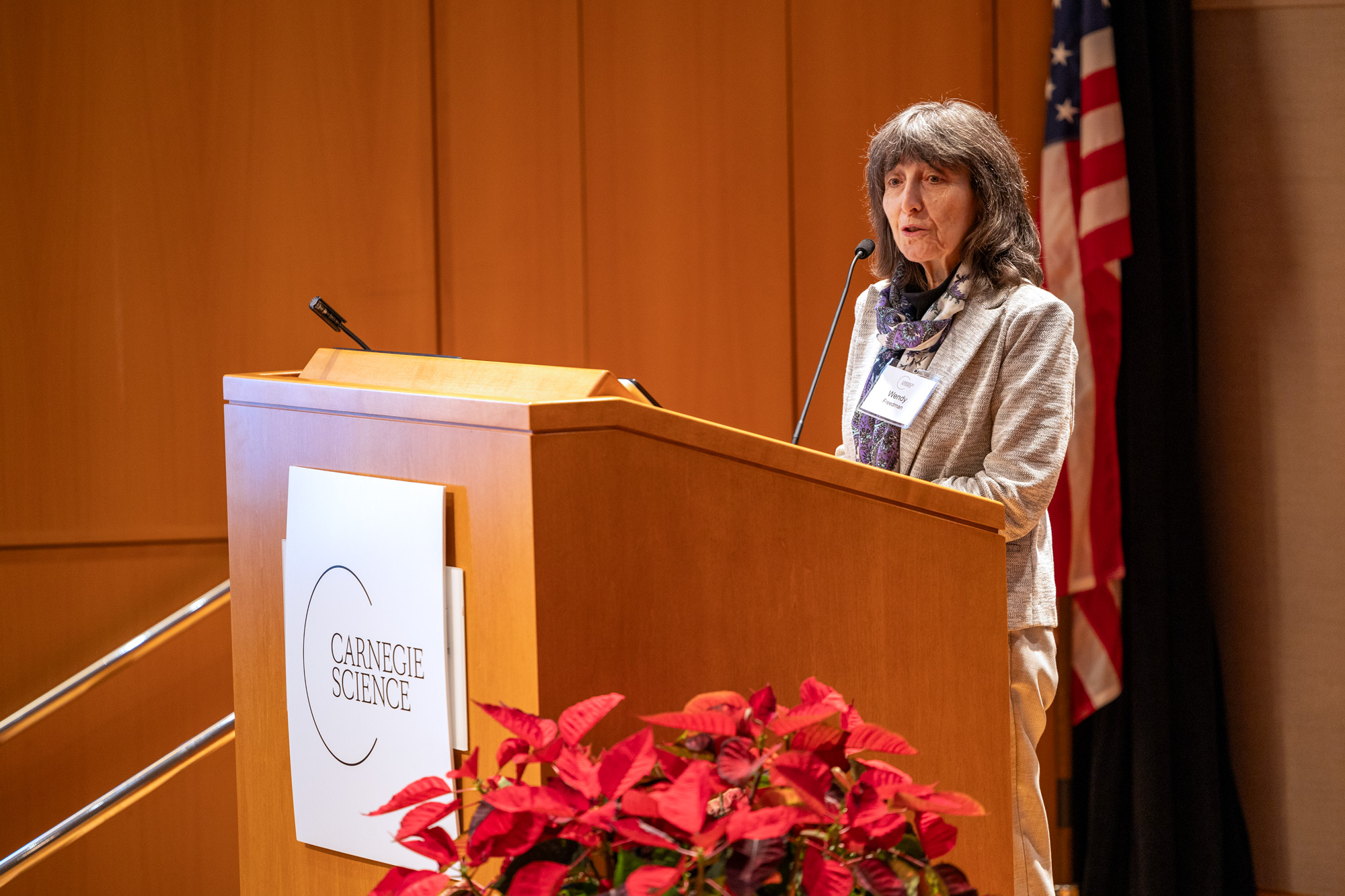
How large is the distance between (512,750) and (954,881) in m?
0.34

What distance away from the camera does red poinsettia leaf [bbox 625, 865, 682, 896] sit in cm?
80

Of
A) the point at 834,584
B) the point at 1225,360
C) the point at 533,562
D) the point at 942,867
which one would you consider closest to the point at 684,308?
the point at 1225,360

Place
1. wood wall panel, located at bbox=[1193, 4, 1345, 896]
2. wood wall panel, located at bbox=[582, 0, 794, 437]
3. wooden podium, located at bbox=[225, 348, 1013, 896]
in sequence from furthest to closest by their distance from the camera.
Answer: wood wall panel, located at bbox=[582, 0, 794, 437] < wood wall panel, located at bbox=[1193, 4, 1345, 896] < wooden podium, located at bbox=[225, 348, 1013, 896]

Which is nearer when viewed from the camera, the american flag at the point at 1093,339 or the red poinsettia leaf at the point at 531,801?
the red poinsettia leaf at the point at 531,801

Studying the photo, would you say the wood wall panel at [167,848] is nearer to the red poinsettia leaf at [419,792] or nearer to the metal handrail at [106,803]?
the metal handrail at [106,803]

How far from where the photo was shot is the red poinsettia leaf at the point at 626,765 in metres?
0.88

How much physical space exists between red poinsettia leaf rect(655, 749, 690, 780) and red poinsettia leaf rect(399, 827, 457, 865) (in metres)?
0.17

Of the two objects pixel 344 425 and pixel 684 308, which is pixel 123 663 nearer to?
pixel 684 308

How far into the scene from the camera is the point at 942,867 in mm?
891

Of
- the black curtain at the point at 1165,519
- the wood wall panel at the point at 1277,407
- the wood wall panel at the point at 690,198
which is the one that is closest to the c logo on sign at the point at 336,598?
the wood wall panel at the point at 690,198

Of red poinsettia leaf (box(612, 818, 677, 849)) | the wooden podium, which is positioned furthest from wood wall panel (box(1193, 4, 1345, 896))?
red poinsettia leaf (box(612, 818, 677, 849))

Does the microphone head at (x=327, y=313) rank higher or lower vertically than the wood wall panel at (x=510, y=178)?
lower

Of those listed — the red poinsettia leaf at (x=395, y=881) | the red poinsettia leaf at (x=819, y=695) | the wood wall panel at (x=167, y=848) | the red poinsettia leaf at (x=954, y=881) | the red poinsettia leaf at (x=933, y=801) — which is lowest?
the wood wall panel at (x=167, y=848)

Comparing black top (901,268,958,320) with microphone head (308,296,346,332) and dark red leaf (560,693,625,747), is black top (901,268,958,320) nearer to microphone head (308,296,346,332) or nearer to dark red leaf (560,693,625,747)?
microphone head (308,296,346,332)
